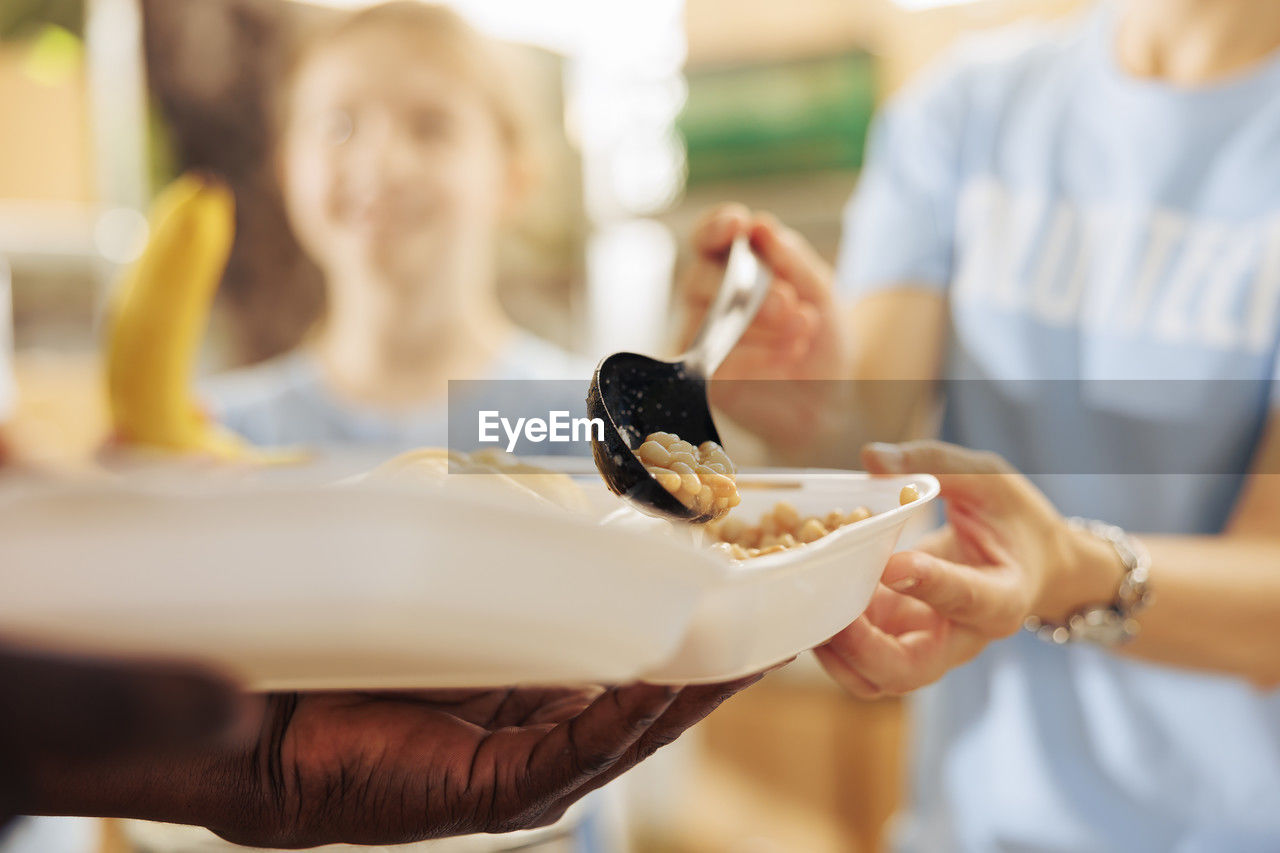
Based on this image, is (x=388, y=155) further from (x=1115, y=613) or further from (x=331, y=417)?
(x=1115, y=613)

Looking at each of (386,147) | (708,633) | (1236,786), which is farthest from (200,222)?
(1236,786)

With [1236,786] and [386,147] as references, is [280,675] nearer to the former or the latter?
[1236,786]

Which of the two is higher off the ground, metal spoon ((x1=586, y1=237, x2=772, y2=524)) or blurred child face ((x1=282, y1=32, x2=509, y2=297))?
blurred child face ((x1=282, y1=32, x2=509, y2=297))

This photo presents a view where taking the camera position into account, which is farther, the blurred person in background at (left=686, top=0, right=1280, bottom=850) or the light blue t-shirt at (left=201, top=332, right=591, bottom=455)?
the light blue t-shirt at (left=201, top=332, right=591, bottom=455)

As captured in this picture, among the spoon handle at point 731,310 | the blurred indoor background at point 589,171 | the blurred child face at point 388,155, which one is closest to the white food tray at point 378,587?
the spoon handle at point 731,310

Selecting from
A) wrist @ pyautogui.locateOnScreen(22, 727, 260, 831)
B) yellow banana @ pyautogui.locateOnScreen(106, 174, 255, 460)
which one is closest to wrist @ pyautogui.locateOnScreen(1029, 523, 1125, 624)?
wrist @ pyautogui.locateOnScreen(22, 727, 260, 831)

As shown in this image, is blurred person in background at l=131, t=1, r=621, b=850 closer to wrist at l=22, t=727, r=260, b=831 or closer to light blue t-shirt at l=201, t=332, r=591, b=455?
light blue t-shirt at l=201, t=332, r=591, b=455

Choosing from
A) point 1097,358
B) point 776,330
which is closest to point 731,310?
point 776,330

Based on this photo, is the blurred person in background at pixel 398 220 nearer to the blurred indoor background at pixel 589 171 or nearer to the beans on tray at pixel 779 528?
the blurred indoor background at pixel 589 171
